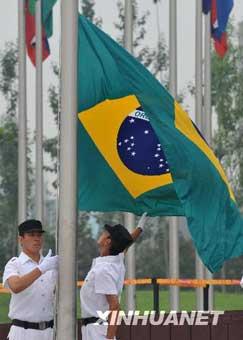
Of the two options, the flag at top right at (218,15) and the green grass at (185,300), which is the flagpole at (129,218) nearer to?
the flag at top right at (218,15)

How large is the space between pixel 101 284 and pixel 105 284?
0.03m

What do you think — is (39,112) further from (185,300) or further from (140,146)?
(185,300)

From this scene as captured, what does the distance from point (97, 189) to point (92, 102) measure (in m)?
0.72

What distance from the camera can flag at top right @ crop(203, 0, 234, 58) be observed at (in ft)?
67.2

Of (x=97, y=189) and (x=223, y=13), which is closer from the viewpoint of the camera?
(x=97, y=189)

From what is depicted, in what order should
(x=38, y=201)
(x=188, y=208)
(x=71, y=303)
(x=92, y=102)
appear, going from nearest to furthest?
(x=71, y=303) → (x=188, y=208) → (x=92, y=102) → (x=38, y=201)

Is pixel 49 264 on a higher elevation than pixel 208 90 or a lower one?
lower

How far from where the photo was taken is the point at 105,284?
7949 mm

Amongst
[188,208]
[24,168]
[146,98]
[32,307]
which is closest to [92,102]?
[146,98]

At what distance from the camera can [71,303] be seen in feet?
25.0

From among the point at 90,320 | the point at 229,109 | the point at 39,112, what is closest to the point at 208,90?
the point at 39,112

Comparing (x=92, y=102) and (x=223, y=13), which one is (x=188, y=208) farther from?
(x=223, y=13)

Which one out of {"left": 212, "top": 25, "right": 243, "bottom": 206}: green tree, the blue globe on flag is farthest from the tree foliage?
the blue globe on flag

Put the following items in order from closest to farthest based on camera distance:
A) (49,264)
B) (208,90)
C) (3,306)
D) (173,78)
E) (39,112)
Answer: (49,264) → (173,78) → (208,90) → (39,112) → (3,306)
